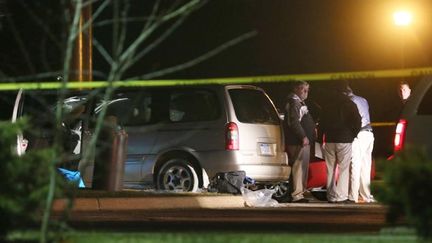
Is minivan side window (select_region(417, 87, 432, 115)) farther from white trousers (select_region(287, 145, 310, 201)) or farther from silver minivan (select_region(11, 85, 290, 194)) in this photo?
silver minivan (select_region(11, 85, 290, 194))

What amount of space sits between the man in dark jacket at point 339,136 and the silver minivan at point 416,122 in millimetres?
1298

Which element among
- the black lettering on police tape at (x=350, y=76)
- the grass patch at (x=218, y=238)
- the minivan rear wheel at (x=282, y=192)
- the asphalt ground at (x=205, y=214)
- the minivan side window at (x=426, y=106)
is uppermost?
the black lettering on police tape at (x=350, y=76)

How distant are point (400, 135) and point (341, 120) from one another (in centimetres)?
149

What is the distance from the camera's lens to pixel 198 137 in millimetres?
14289

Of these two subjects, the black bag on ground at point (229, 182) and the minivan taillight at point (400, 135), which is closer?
the minivan taillight at point (400, 135)

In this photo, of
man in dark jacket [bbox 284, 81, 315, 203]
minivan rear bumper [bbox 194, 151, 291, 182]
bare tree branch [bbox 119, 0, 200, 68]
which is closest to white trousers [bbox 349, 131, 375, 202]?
man in dark jacket [bbox 284, 81, 315, 203]

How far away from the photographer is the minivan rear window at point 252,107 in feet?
47.4

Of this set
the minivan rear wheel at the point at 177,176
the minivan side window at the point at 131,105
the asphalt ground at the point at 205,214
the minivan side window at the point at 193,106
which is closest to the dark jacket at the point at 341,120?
the asphalt ground at the point at 205,214

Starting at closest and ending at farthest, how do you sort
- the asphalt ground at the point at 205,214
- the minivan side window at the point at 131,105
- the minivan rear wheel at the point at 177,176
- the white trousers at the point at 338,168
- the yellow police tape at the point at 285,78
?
the asphalt ground at the point at 205,214, the yellow police tape at the point at 285,78, the white trousers at the point at 338,168, the minivan rear wheel at the point at 177,176, the minivan side window at the point at 131,105

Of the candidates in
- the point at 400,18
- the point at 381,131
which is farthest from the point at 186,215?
the point at 400,18

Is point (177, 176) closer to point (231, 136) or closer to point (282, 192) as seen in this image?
point (231, 136)

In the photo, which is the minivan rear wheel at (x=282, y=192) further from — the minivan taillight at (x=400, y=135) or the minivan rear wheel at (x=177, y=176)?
the minivan taillight at (x=400, y=135)

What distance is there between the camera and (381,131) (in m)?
19.0

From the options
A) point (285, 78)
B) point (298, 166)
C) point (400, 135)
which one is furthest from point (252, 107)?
point (400, 135)
